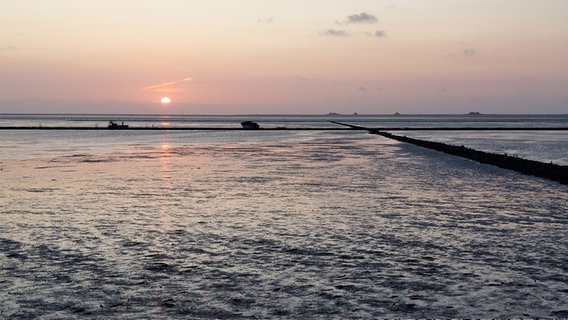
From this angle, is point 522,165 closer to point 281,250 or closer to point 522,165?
point 522,165

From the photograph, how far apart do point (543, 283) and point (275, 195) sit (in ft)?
38.5

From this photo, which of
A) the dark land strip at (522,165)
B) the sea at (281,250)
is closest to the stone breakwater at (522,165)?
the dark land strip at (522,165)

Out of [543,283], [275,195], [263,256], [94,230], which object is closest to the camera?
[543,283]

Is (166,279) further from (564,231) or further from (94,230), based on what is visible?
(564,231)

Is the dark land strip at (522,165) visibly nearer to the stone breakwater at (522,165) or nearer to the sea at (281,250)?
the stone breakwater at (522,165)

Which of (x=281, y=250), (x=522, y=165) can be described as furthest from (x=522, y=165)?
(x=281, y=250)

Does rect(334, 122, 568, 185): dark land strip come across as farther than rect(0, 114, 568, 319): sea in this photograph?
Yes

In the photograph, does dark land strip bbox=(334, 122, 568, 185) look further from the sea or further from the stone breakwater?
the sea

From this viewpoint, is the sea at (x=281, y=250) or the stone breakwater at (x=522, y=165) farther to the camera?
the stone breakwater at (x=522, y=165)

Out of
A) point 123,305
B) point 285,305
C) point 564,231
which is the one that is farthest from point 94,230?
point 564,231

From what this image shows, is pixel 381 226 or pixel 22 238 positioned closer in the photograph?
pixel 22 238

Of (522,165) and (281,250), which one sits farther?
(522,165)

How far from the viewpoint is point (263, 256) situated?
36.0 ft

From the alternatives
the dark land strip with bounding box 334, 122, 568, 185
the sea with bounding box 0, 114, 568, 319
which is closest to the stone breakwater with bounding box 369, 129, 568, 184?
the dark land strip with bounding box 334, 122, 568, 185
